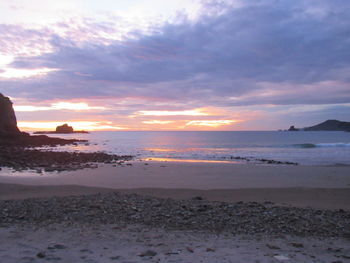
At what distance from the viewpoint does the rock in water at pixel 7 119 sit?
5712 centimetres

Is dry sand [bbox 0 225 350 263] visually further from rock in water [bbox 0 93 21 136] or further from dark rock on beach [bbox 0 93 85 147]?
rock in water [bbox 0 93 21 136]

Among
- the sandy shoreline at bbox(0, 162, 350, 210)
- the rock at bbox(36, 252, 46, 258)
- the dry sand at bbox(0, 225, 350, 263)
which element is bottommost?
the sandy shoreline at bbox(0, 162, 350, 210)

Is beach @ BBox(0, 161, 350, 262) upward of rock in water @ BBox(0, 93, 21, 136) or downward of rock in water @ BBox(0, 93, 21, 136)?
downward

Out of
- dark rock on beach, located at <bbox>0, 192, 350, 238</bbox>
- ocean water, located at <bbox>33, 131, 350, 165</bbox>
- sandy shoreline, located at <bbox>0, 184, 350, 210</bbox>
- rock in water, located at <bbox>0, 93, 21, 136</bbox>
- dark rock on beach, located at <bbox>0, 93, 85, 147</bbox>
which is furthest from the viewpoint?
rock in water, located at <bbox>0, 93, 21, 136</bbox>

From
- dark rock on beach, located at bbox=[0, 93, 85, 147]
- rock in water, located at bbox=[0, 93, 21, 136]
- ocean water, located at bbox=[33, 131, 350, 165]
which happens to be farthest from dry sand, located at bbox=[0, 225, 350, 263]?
rock in water, located at bbox=[0, 93, 21, 136]

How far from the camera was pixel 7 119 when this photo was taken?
62969 millimetres

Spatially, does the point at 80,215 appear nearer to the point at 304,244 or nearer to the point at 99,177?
the point at 304,244

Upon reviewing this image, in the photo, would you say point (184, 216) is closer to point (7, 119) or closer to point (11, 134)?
point (11, 134)

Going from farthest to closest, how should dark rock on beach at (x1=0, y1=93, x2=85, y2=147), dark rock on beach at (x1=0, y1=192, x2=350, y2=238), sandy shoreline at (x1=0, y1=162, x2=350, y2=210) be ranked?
dark rock on beach at (x1=0, y1=93, x2=85, y2=147) < sandy shoreline at (x1=0, y1=162, x2=350, y2=210) < dark rock on beach at (x1=0, y1=192, x2=350, y2=238)

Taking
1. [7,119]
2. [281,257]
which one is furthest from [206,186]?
[7,119]

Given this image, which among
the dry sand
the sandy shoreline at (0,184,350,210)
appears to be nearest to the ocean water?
the sandy shoreline at (0,184,350,210)

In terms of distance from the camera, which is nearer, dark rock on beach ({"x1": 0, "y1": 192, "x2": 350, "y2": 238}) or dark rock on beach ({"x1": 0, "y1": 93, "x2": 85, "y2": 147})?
dark rock on beach ({"x1": 0, "y1": 192, "x2": 350, "y2": 238})

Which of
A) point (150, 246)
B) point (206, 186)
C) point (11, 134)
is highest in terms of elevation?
point (11, 134)

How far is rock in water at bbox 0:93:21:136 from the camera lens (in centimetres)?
5712
